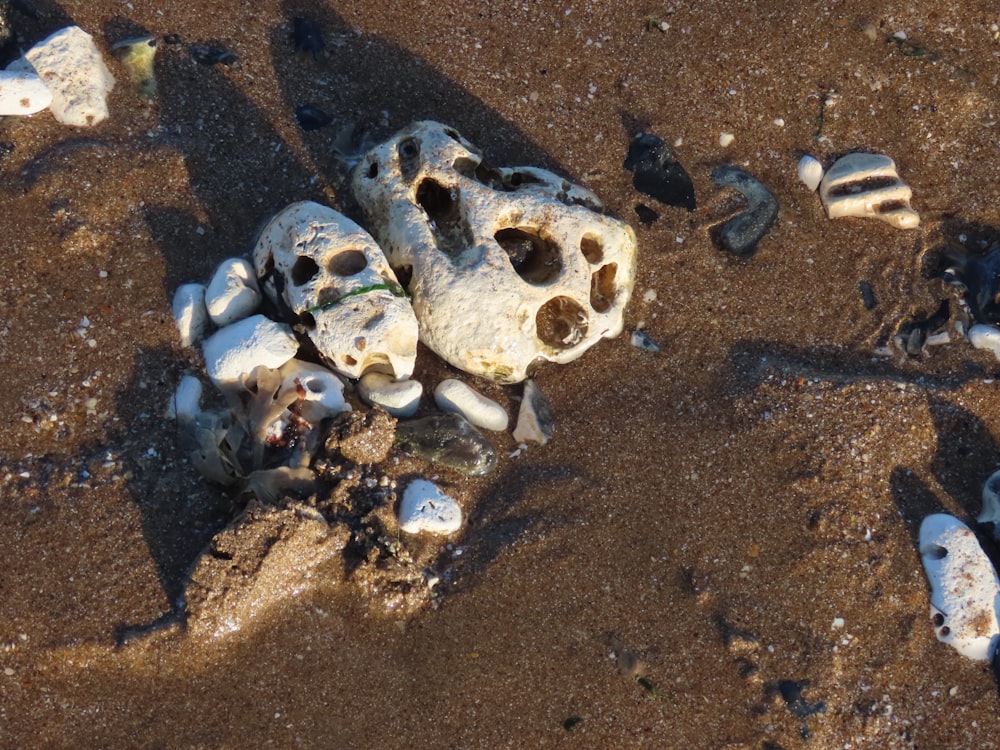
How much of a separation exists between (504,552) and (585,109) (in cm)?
255

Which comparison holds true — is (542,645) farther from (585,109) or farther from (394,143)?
(585,109)

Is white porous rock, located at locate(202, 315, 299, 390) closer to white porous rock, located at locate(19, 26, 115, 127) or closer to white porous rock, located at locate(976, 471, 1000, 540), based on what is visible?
white porous rock, located at locate(19, 26, 115, 127)

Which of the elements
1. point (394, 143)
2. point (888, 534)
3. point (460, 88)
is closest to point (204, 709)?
point (394, 143)

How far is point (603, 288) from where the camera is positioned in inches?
163

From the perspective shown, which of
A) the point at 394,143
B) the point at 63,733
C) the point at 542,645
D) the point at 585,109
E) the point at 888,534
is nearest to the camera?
the point at 63,733

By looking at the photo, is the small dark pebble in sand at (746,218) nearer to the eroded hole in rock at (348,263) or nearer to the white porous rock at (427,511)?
the eroded hole in rock at (348,263)

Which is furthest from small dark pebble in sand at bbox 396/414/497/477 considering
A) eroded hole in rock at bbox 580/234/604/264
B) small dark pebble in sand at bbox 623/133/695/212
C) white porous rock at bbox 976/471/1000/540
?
white porous rock at bbox 976/471/1000/540

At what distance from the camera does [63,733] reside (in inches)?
126

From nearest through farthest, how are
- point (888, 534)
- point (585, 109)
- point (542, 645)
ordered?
point (542, 645) < point (888, 534) < point (585, 109)

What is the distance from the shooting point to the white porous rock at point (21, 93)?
13.5ft

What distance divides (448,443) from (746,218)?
2039mm

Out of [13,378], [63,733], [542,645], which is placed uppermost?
[13,378]

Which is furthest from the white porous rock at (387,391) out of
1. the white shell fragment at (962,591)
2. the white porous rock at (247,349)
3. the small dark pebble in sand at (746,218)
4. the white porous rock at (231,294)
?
the white shell fragment at (962,591)

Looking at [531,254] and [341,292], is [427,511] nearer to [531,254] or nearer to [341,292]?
[341,292]
